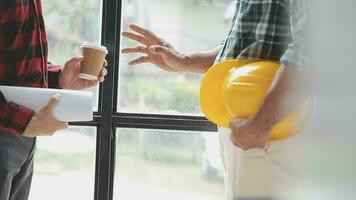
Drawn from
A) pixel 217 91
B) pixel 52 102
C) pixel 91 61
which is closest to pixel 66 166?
pixel 91 61

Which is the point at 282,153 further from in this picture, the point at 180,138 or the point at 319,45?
the point at 180,138

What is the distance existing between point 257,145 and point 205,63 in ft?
2.25

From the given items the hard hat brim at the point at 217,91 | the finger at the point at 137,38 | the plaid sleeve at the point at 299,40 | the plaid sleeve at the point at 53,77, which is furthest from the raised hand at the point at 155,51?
the plaid sleeve at the point at 299,40

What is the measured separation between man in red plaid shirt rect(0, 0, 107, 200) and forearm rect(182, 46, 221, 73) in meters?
0.44

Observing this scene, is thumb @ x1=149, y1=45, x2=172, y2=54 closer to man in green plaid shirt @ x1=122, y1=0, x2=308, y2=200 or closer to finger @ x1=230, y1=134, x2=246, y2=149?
man in green plaid shirt @ x1=122, y1=0, x2=308, y2=200

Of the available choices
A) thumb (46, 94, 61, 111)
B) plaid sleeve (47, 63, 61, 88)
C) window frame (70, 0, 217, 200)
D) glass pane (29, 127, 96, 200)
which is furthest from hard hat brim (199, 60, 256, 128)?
glass pane (29, 127, 96, 200)

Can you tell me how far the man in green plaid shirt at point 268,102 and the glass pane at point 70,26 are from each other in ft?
2.66

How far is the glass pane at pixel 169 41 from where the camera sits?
1.56 meters

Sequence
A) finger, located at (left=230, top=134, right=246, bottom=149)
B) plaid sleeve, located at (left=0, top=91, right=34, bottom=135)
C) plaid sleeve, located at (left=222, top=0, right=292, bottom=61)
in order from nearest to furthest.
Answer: plaid sleeve, located at (left=222, top=0, right=292, bottom=61)
finger, located at (left=230, top=134, right=246, bottom=149)
plaid sleeve, located at (left=0, top=91, right=34, bottom=135)

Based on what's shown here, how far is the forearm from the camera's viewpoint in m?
1.32

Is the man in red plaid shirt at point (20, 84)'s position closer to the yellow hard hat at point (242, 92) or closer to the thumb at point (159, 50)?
the thumb at point (159, 50)

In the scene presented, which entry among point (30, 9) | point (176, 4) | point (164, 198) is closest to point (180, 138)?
point (164, 198)

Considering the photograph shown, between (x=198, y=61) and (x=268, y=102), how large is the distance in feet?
2.57

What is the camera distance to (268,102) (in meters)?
0.60
